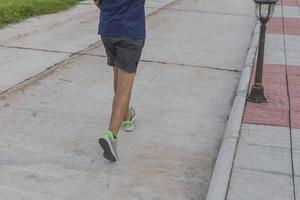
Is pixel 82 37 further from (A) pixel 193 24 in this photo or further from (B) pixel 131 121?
(B) pixel 131 121

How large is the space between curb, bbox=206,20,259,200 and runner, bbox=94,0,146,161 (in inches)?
34.6

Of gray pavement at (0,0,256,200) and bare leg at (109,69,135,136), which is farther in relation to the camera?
bare leg at (109,69,135,136)

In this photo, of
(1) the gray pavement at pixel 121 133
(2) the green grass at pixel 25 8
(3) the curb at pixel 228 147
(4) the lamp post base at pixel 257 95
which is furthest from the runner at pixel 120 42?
(2) the green grass at pixel 25 8

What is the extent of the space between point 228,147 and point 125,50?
1.19m

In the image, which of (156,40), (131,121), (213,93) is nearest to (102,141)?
(131,121)

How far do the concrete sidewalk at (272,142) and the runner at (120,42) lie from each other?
1.02 metres

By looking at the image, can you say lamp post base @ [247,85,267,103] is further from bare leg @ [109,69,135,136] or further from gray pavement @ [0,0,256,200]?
bare leg @ [109,69,135,136]

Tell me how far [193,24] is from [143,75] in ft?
12.6

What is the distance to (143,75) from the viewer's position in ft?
23.1

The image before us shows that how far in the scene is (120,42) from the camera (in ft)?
14.5

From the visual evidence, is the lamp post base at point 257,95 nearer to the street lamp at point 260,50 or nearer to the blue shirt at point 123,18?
the street lamp at point 260,50

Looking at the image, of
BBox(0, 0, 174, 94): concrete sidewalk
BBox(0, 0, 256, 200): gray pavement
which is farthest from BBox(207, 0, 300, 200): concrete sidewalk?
BBox(0, 0, 174, 94): concrete sidewalk

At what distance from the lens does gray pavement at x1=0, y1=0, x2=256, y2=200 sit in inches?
166

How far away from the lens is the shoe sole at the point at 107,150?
4457mm
